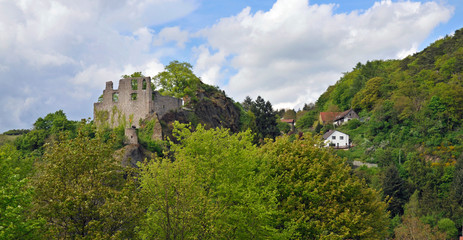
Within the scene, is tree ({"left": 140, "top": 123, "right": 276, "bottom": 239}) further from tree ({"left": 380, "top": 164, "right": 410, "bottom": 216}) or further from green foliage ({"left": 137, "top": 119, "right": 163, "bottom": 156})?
tree ({"left": 380, "top": 164, "right": 410, "bottom": 216})

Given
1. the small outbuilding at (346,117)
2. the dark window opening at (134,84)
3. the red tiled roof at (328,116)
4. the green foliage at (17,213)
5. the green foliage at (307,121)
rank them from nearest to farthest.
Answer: the green foliage at (17,213) → the dark window opening at (134,84) → the small outbuilding at (346,117) → the red tiled roof at (328,116) → the green foliage at (307,121)

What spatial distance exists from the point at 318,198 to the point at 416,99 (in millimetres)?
83602

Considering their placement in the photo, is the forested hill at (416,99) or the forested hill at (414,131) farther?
the forested hill at (416,99)

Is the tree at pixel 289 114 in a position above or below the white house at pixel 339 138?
above

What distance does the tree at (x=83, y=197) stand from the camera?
16.2m

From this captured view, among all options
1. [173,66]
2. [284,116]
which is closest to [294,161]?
[173,66]

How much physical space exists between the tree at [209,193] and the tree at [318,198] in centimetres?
127

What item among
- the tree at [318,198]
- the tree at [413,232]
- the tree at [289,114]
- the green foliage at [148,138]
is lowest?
the tree at [413,232]

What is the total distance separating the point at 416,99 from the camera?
99375 mm

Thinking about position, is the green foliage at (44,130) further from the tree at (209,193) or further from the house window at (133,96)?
the tree at (209,193)

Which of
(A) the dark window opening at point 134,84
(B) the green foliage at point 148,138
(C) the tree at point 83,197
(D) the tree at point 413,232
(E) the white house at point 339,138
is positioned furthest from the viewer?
(E) the white house at point 339,138

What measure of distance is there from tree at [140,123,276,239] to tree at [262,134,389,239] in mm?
1268

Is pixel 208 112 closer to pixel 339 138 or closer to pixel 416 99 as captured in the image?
pixel 339 138

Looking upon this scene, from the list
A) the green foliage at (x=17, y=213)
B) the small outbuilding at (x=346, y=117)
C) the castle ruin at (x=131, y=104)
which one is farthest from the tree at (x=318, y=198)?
the small outbuilding at (x=346, y=117)
